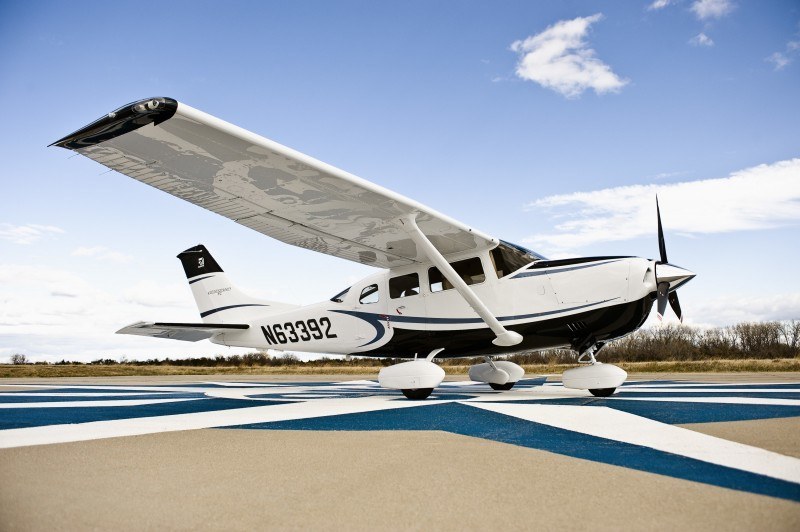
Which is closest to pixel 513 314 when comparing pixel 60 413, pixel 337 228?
pixel 337 228

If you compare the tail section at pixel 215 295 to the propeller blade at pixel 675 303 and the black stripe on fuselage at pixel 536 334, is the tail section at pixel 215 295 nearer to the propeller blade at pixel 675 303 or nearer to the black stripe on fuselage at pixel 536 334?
the black stripe on fuselage at pixel 536 334

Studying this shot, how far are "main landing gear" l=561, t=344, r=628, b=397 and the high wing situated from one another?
2.29 m

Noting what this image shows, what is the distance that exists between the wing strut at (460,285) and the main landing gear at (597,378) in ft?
2.99

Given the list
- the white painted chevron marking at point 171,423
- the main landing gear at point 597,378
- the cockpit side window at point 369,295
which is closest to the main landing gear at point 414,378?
the white painted chevron marking at point 171,423

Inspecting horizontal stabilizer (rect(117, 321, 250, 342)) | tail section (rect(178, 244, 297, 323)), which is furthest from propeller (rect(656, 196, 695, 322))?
horizontal stabilizer (rect(117, 321, 250, 342))

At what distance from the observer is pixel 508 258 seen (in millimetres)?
8398

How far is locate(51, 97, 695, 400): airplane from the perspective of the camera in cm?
593

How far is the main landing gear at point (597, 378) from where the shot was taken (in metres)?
7.46

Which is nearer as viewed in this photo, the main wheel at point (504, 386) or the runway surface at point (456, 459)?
the runway surface at point (456, 459)

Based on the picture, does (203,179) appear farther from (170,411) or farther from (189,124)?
(170,411)

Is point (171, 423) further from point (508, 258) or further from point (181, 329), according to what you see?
point (181, 329)

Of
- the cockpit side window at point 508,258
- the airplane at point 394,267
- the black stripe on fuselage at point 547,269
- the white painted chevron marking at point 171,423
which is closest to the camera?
the white painted chevron marking at point 171,423

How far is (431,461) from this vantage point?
295 cm

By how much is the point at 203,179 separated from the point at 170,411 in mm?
2801
